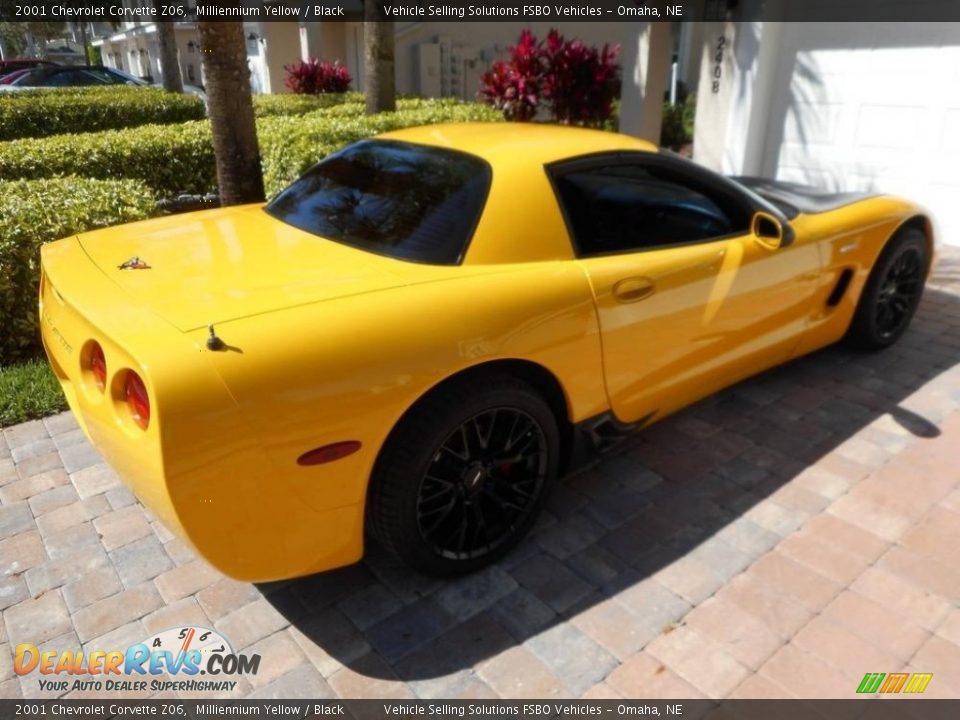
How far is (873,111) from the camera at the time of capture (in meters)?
7.07

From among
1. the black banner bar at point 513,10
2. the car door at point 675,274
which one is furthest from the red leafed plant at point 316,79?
the car door at point 675,274

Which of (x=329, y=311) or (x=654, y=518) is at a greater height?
(x=329, y=311)

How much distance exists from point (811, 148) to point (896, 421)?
502 centimetres

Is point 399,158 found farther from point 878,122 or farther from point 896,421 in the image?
point 878,122

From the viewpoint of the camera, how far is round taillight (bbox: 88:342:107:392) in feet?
7.10

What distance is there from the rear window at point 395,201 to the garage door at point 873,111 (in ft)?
17.9

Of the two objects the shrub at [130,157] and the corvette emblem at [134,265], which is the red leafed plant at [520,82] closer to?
the shrub at [130,157]

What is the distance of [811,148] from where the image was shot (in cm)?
770

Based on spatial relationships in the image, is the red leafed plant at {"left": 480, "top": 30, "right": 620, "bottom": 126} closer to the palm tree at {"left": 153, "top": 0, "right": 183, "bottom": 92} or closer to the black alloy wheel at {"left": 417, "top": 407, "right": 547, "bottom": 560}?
the black alloy wheel at {"left": 417, "top": 407, "right": 547, "bottom": 560}

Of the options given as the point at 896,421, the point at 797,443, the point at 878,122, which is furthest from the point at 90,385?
the point at 878,122

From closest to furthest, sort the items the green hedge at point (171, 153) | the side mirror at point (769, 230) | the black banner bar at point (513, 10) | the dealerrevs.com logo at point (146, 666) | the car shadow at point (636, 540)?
1. the dealerrevs.com logo at point (146, 666)
2. the car shadow at point (636, 540)
3. the side mirror at point (769, 230)
4. the green hedge at point (171, 153)
5. the black banner bar at point (513, 10)

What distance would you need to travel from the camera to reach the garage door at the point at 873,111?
655 centimetres
